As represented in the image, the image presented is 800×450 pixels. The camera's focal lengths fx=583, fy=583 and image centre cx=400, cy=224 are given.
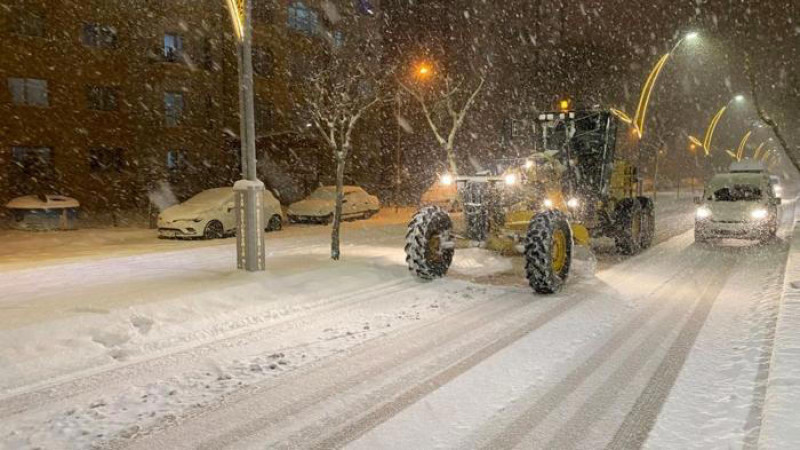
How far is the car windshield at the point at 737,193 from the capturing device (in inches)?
591

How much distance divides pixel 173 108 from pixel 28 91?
602 cm

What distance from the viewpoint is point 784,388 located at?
4496mm

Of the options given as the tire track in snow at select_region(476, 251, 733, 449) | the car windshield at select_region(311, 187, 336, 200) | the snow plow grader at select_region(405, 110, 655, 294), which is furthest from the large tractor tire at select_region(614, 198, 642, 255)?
the car windshield at select_region(311, 187, 336, 200)

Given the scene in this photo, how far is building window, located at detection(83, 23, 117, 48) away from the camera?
83.1 feet

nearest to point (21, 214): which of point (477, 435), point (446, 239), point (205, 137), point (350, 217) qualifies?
point (205, 137)

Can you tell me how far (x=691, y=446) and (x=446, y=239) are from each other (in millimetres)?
6208

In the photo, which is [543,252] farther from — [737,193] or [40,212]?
[40,212]

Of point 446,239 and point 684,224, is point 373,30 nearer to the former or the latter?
point 684,224

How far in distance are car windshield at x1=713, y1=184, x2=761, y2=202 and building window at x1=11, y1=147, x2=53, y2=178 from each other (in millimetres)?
24820

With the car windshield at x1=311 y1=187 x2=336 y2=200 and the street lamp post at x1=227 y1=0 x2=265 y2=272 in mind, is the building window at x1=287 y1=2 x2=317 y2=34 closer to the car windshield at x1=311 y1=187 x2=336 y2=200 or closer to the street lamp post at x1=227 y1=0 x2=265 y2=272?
the car windshield at x1=311 y1=187 x2=336 y2=200

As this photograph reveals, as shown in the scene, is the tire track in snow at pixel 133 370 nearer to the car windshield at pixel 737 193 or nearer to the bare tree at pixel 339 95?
the bare tree at pixel 339 95

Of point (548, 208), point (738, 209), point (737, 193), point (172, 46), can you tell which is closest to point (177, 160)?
point (172, 46)

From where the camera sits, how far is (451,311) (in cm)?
786

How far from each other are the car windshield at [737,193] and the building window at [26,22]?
84.1 feet
